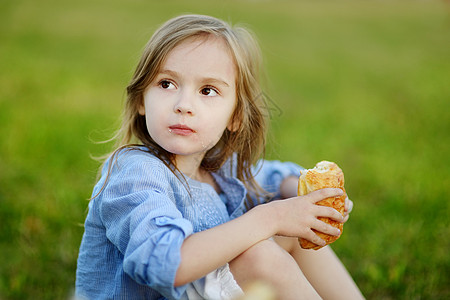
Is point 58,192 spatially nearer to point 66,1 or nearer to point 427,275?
point 427,275

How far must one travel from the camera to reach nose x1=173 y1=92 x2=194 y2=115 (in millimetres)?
1803

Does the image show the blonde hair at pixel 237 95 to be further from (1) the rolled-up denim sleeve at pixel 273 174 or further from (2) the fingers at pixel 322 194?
(2) the fingers at pixel 322 194

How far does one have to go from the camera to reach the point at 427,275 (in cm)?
263

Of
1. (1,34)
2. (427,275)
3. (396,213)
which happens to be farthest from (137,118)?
(1,34)

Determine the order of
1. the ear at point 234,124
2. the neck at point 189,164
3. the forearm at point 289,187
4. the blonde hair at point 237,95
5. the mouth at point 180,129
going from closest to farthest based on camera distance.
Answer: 1. the mouth at point 180,129
2. the blonde hair at point 237,95
3. the neck at point 189,164
4. the ear at point 234,124
5. the forearm at point 289,187

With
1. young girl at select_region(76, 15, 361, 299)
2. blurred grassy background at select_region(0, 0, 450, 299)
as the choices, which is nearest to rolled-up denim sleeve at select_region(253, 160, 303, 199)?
young girl at select_region(76, 15, 361, 299)

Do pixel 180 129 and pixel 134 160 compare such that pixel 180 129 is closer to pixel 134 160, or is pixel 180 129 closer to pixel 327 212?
pixel 134 160

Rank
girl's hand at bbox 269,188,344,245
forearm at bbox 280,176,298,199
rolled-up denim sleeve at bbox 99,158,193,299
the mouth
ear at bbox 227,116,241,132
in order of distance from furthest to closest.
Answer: forearm at bbox 280,176,298,199 < ear at bbox 227,116,241,132 < the mouth < girl's hand at bbox 269,188,344,245 < rolled-up denim sleeve at bbox 99,158,193,299

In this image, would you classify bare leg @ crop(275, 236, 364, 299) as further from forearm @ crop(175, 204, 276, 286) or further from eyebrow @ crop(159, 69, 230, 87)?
eyebrow @ crop(159, 69, 230, 87)

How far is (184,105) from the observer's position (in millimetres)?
1803

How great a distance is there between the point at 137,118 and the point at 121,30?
997 cm

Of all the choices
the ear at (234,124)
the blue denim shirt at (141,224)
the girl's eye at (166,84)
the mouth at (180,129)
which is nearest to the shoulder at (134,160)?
the blue denim shirt at (141,224)

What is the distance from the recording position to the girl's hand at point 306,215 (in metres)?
1.72

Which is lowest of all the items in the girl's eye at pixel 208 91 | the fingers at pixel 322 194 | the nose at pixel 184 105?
the fingers at pixel 322 194
